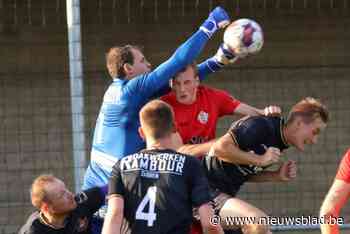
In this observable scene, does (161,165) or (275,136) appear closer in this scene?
(161,165)

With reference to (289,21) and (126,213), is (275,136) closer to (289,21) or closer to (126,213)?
(126,213)

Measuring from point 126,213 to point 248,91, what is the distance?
6.31 m

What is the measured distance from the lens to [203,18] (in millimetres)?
11711

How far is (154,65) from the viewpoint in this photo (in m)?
11.7

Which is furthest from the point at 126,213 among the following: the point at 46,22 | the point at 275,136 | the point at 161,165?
the point at 46,22

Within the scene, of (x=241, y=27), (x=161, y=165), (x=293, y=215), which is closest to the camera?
(x=161, y=165)

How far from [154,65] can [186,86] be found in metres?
4.84

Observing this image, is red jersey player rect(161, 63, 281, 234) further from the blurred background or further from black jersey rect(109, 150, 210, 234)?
the blurred background

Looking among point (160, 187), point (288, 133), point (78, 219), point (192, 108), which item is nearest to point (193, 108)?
point (192, 108)

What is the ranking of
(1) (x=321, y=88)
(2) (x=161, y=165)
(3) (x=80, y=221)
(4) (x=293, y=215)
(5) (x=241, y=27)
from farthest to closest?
(1) (x=321, y=88) < (4) (x=293, y=215) < (5) (x=241, y=27) < (3) (x=80, y=221) < (2) (x=161, y=165)

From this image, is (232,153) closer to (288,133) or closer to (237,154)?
(237,154)

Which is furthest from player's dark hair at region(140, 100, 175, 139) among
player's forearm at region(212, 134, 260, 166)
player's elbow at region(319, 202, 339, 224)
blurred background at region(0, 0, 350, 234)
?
blurred background at region(0, 0, 350, 234)

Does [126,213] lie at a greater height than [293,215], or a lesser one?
greater

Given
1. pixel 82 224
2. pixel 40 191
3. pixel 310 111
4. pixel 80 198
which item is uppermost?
pixel 310 111
